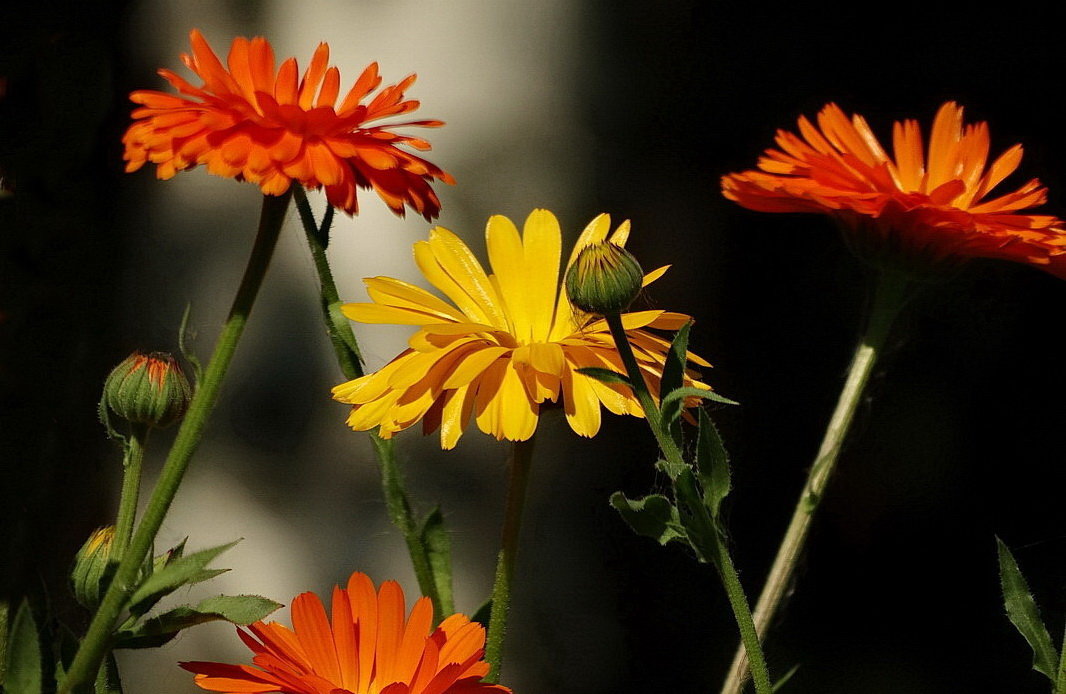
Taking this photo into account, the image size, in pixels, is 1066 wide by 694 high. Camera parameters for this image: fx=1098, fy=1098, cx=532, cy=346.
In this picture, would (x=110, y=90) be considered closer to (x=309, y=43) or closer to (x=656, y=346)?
(x=309, y=43)

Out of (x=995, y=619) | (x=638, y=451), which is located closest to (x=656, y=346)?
(x=638, y=451)

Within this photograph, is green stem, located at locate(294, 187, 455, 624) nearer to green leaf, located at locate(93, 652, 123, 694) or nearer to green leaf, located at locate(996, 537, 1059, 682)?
green leaf, located at locate(93, 652, 123, 694)

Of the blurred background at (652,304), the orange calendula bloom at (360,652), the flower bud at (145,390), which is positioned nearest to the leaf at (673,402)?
the orange calendula bloom at (360,652)

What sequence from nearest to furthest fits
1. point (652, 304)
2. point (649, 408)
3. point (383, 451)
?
point (649, 408) < point (383, 451) < point (652, 304)

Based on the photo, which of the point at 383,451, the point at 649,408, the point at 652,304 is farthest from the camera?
the point at 652,304

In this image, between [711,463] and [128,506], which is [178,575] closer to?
[128,506]

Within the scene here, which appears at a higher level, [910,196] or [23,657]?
[910,196]

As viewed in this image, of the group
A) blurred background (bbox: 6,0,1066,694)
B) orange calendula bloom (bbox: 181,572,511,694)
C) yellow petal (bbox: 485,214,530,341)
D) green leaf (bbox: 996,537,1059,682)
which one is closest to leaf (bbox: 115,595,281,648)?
orange calendula bloom (bbox: 181,572,511,694)

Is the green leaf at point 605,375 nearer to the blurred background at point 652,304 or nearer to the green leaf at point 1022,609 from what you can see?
the green leaf at point 1022,609

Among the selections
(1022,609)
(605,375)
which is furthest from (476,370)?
(1022,609)
